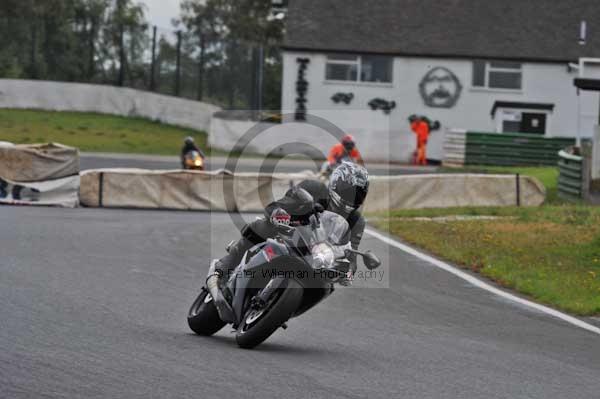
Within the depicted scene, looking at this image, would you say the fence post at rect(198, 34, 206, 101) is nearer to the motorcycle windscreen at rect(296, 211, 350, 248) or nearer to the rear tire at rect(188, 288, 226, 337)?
the rear tire at rect(188, 288, 226, 337)

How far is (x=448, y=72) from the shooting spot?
4906 cm

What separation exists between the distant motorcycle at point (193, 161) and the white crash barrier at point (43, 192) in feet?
14.7

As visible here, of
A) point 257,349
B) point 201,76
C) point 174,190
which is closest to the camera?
point 257,349

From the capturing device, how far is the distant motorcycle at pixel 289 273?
8023 millimetres

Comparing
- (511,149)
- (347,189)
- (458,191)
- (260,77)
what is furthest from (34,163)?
(260,77)

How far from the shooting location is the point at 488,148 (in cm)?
4228

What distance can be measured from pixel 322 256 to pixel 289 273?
0.35 meters

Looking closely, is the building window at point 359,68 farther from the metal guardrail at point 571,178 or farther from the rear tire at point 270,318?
the rear tire at point 270,318

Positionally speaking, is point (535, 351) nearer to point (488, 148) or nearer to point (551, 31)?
point (488, 148)

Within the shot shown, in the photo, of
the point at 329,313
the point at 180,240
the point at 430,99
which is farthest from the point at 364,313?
the point at 430,99

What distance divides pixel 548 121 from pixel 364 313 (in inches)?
1523

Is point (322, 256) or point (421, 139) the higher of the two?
point (421, 139)

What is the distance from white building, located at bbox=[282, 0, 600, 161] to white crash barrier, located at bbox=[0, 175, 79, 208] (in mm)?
25892

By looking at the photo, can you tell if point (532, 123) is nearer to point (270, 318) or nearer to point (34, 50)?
point (34, 50)
